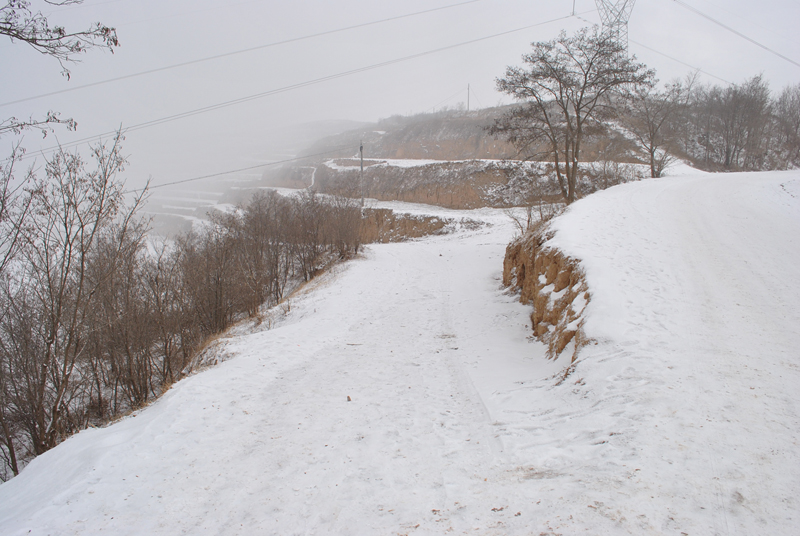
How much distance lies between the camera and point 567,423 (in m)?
4.15

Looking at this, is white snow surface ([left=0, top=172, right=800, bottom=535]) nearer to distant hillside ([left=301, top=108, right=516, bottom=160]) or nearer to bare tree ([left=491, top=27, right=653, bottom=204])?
bare tree ([left=491, top=27, right=653, bottom=204])

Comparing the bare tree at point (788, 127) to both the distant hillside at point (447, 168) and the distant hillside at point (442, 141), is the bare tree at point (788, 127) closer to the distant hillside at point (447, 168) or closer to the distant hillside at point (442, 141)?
the distant hillside at point (447, 168)

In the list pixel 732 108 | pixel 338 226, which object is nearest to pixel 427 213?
pixel 338 226

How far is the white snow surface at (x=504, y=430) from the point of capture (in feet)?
9.71

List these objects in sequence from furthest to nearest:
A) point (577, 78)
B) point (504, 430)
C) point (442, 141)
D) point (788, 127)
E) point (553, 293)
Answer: point (442, 141) < point (788, 127) < point (577, 78) < point (553, 293) < point (504, 430)

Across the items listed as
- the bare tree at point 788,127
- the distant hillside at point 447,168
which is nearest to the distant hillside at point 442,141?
the distant hillside at point 447,168

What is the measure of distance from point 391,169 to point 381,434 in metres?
39.5

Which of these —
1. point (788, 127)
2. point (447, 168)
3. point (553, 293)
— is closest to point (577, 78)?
point (553, 293)

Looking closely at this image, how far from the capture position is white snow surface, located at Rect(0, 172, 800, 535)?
2.96 metres

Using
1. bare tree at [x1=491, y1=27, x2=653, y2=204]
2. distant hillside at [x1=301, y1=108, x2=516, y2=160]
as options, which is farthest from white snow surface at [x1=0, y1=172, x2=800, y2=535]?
distant hillside at [x1=301, y1=108, x2=516, y2=160]

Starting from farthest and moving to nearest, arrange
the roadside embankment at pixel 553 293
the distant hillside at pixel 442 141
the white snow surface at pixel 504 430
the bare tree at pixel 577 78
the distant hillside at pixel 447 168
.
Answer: the distant hillside at pixel 442 141
the distant hillside at pixel 447 168
the bare tree at pixel 577 78
the roadside embankment at pixel 553 293
the white snow surface at pixel 504 430

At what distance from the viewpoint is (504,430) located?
14.8ft

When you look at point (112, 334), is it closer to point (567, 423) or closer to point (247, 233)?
point (247, 233)

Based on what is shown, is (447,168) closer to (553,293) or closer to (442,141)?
(442,141)
